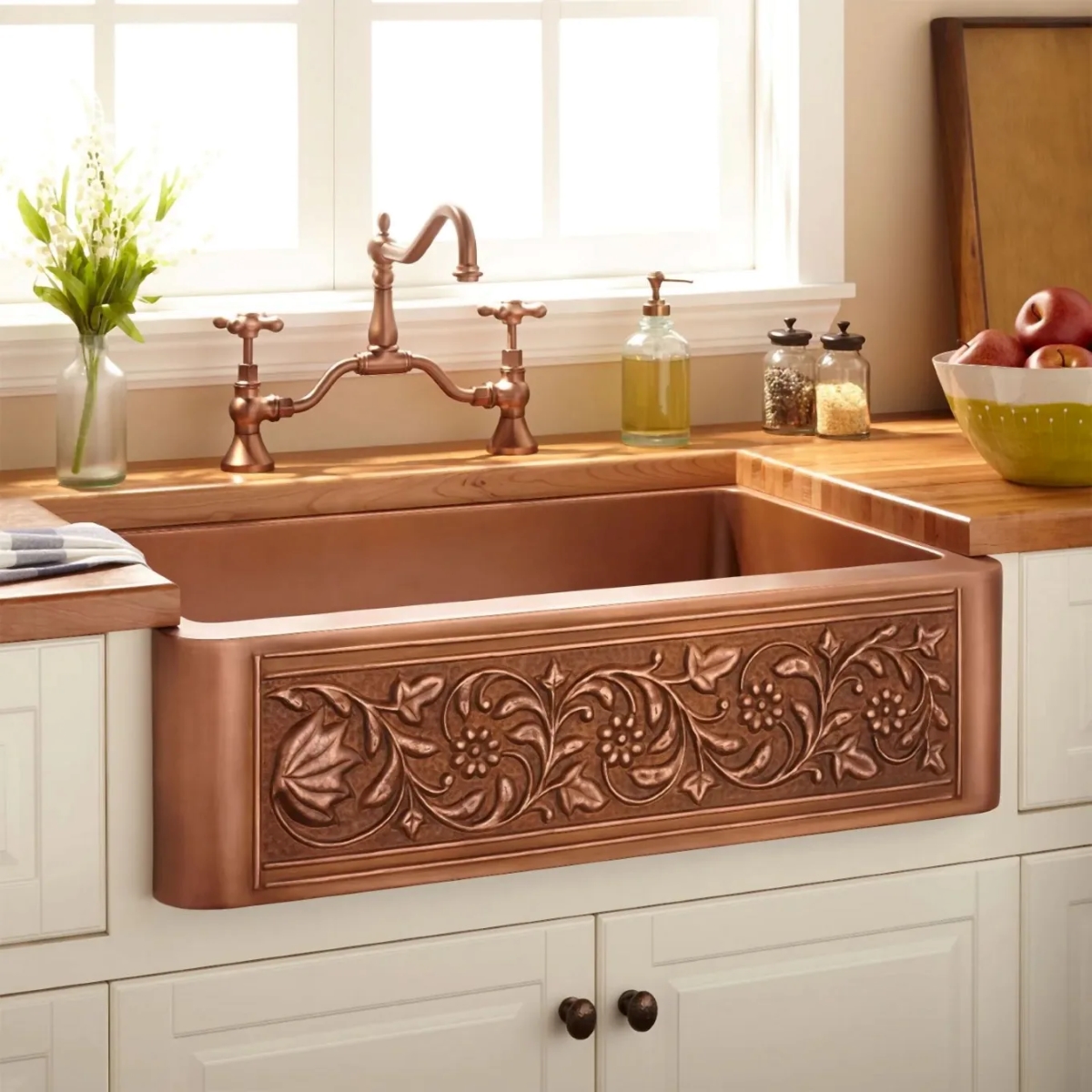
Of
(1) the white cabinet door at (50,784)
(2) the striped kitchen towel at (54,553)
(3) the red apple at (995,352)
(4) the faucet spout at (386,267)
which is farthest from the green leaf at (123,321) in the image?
(3) the red apple at (995,352)

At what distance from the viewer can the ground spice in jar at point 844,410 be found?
2.30m

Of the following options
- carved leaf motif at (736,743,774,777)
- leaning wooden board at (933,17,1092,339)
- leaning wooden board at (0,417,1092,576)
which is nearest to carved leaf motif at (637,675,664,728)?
carved leaf motif at (736,743,774,777)

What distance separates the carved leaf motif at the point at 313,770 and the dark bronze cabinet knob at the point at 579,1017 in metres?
0.31

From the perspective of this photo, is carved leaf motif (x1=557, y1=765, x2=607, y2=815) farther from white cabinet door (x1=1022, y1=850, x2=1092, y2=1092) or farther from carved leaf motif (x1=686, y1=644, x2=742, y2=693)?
white cabinet door (x1=1022, y1=850, x2=1092, y2=1092)

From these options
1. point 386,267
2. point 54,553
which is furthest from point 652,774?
point 386,267

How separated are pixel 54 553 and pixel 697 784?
0.61 meters

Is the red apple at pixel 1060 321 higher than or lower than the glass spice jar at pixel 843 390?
higher

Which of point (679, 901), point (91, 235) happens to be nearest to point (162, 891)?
point (679, 901)

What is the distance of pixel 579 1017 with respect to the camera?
1648 millimetres

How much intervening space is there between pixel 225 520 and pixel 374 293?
36 cm

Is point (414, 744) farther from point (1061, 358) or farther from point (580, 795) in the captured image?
point (1061, 358)

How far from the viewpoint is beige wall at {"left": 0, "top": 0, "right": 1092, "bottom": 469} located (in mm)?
2305

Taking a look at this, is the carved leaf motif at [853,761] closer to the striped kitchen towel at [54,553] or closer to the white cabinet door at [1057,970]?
the white cabinet door at [1057,970]

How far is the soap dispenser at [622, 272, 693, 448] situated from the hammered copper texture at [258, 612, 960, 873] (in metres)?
0.62
